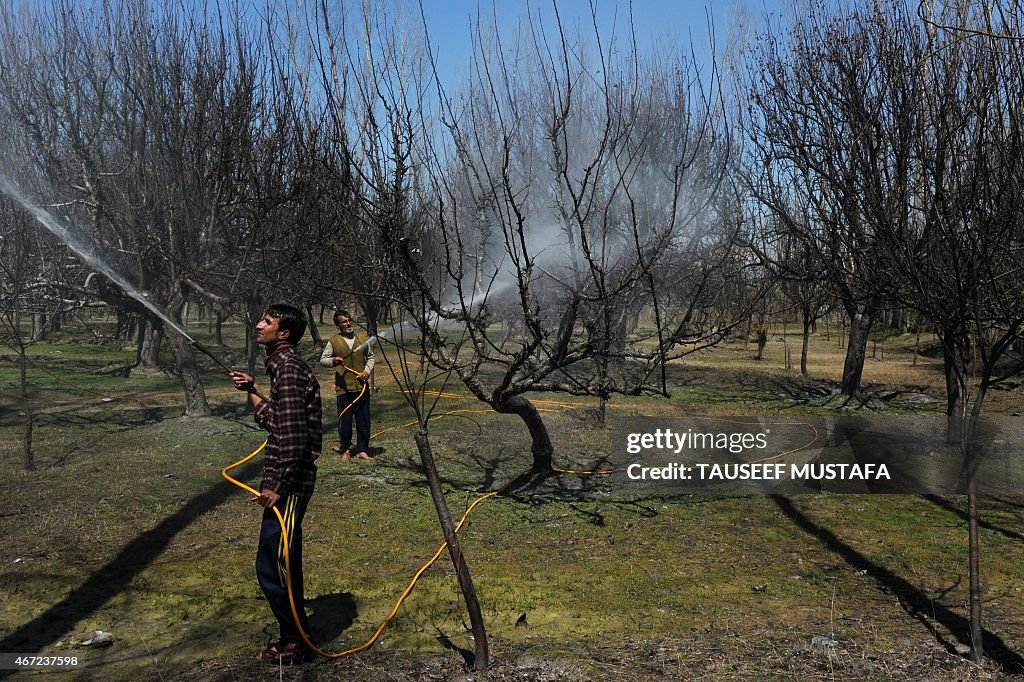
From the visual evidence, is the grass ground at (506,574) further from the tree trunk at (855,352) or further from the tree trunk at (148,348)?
the tree trunk at (148,348)

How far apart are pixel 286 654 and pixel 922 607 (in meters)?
3.73

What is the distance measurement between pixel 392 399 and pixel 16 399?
610 cm

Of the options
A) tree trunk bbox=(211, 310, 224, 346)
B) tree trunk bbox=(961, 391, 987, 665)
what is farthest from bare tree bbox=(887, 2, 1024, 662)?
tree trunk bbox=(211, 310, 224, 346)

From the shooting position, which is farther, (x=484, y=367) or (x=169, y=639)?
(x=484, y=367)

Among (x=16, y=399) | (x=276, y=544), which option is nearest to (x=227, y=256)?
(x=16, y=399)

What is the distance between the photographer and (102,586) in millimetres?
5383

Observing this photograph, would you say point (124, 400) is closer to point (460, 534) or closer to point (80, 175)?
point (80, 175)

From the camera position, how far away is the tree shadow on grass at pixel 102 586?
4.59 m

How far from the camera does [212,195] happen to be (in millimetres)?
12484

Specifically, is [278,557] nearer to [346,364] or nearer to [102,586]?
[102,586]

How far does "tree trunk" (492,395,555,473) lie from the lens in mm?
7812

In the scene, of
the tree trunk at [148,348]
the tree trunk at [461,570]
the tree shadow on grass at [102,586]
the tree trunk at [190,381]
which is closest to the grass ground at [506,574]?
the tree shadow on grass at [102,586]

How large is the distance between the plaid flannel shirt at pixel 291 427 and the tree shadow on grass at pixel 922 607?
11.4ft

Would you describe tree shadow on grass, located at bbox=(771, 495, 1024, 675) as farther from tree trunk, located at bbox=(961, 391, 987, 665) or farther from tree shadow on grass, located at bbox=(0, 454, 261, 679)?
tree shadow on grass, located at bbox=(0, 454, 261, 679)
